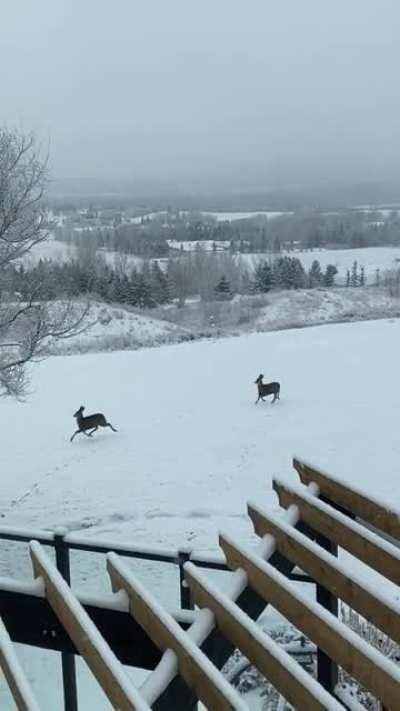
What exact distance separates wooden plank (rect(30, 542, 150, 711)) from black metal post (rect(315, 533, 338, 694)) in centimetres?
74

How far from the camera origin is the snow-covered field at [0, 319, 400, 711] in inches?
358

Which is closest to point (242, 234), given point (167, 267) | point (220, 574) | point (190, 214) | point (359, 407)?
point (190, 214)

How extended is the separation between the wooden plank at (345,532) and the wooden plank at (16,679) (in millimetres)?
1027

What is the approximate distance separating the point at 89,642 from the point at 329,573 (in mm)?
701

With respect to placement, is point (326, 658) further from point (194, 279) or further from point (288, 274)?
point (194, 279)

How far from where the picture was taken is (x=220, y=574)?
13.1 feet

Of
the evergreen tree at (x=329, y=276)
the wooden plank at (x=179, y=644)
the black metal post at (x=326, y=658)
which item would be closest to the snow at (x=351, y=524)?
the black metal post at (x=326, y=658)

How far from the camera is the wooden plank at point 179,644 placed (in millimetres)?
1310

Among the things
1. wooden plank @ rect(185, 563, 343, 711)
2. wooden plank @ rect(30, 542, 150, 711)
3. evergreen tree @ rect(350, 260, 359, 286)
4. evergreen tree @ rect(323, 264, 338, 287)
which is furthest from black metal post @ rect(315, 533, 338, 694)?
evergreen tree @ rect(350, 260, 359, 286)

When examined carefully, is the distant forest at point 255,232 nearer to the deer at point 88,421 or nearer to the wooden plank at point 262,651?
the deer at point 88,421

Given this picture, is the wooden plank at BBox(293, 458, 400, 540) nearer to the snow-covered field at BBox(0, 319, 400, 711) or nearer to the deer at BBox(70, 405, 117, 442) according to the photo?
the snow-covered field at BBox(0, 319, 400, 711)

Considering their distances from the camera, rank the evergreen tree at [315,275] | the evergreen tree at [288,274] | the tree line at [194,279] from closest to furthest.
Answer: the tree line at [194,279]
the evergreen tree at [288,274]
the evergreen tree at [315,275]

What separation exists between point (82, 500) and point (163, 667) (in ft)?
31.0

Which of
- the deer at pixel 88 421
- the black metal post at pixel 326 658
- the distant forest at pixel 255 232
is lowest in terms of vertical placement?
the deer at pixel 88 421
